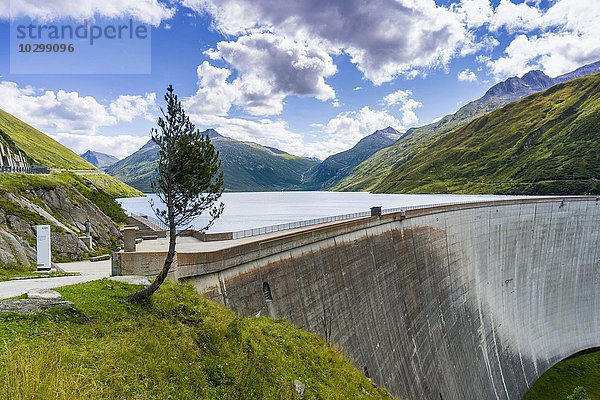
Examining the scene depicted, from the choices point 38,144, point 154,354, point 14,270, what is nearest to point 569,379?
point 154,354

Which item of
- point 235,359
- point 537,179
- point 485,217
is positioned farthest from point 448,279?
point 537,179

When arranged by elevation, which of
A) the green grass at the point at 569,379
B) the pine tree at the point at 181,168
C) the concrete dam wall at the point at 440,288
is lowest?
the green grass at the point at 569,379

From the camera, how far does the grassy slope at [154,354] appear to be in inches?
319

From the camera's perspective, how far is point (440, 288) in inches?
1383

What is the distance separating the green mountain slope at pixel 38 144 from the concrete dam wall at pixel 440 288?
153426mm

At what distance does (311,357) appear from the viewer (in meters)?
16.3

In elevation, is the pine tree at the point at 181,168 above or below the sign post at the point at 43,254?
above

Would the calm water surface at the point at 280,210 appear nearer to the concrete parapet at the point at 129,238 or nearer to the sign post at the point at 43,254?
the sign post at the point at 43,254

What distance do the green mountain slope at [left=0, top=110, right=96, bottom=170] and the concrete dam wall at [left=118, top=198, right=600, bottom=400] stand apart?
6040 inches

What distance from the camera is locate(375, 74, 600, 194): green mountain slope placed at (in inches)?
5074

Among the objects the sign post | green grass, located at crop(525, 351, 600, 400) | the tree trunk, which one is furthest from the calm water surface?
green grass, located at crop(525, 351, 600, 400)

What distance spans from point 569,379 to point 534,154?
129 m

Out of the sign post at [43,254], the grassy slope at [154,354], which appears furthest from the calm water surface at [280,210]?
the grassy slope at [154,354]

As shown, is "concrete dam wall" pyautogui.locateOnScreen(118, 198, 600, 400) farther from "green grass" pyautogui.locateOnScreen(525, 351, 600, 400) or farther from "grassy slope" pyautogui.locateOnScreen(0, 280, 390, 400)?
"grassy slope" pyautogui.locateOnScreen(0, 280, 390, 400)
